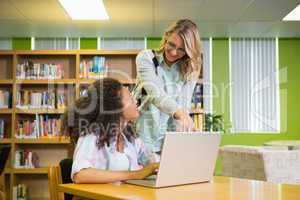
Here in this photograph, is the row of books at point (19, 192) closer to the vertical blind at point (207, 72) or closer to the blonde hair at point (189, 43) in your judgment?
the vertical blind at point (207, 72)

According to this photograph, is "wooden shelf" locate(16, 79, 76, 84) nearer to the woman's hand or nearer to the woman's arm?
the woman's hand

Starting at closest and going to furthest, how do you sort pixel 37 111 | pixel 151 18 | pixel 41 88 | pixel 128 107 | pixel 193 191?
pixel 193 191
pixel 128 107
pixel 151 18
pixel 37 111
pixel 41 88

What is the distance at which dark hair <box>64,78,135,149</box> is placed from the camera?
1.70 meters

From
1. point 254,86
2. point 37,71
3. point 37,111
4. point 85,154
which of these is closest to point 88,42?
point 37,71

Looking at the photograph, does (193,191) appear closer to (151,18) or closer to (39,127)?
(151,18)

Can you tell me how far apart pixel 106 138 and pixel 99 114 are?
0.34ft

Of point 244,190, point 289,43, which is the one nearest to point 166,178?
point 244,190

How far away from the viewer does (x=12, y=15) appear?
4852 mm

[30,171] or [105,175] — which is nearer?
[105,175]

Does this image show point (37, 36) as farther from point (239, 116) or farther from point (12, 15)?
point (239, 116)

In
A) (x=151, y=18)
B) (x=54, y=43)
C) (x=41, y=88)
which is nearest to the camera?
(x=151, y=18)

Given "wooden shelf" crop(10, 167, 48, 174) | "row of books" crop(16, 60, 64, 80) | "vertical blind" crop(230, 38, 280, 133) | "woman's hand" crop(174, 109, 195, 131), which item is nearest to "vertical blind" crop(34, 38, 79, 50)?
"row of books" crop(16, 60, 64, 80)

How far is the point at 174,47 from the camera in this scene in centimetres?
186

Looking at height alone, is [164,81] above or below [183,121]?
above
